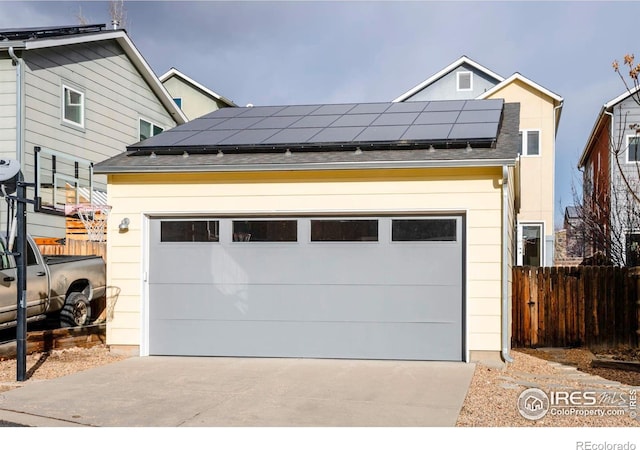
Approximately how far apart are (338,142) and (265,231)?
1.76 metres

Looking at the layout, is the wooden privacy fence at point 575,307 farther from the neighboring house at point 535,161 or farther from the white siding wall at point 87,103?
the neighboring house at point 535,161

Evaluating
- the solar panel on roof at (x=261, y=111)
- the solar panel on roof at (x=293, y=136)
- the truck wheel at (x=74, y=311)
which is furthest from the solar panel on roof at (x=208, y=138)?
the truck wheel at (x=74, y=311)

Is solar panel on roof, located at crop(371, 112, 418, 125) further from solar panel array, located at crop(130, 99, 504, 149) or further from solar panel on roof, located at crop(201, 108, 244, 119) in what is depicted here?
solar panel on roof, located at crop(201, 108, 244, 119)

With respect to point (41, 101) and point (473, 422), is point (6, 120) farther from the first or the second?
point (473, 422)

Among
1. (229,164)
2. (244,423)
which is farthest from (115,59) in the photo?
(244,423)

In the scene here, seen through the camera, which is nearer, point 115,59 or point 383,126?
point 383,126

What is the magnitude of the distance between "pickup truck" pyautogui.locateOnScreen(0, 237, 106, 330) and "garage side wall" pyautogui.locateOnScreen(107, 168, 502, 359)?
1360 mm

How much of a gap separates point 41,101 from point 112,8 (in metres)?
16.6

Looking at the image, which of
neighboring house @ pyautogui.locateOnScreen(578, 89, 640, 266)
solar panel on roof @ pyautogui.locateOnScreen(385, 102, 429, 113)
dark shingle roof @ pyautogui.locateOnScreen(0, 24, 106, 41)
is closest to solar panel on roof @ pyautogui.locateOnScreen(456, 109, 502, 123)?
solar panel on roof @ pyautogui.locateOnScreen(385, 102, 429, 113)

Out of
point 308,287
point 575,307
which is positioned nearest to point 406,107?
point 308,287

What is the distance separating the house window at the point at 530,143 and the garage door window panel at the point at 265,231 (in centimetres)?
1551

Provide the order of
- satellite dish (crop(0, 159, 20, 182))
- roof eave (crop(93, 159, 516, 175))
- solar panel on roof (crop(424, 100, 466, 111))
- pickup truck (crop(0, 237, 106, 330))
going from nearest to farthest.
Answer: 1. satellite dish (crop(0, 159, 20, 182))
2. roof eave (crop(93, 159, 516, 175))
3. pickup truck (crop(0, 237, 106, 330))
4. solar panel on roof (crop(424, 100, 466, 111))

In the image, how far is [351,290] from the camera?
10.3 metres

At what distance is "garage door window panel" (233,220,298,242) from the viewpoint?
10516 millimetres
